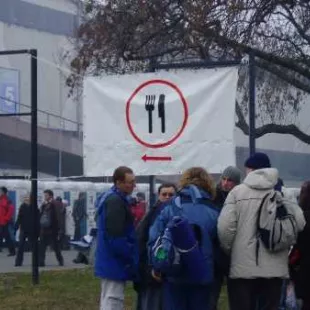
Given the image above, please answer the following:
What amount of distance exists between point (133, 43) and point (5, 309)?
17.8ft

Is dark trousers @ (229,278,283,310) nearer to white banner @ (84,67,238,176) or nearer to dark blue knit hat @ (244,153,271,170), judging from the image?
dark blue knit hat @ (244,153,271,170)

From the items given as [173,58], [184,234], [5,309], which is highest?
[173,58]

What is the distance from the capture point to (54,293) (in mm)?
15398

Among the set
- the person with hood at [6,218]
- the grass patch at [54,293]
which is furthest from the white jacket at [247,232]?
the person with hood at [6,218]

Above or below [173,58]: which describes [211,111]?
below

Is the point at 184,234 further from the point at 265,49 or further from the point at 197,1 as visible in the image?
the point at 265,49

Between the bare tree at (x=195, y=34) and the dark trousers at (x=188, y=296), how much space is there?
227 inches

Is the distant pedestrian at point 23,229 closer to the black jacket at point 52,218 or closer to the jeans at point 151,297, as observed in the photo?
the black jacket at point 52,218

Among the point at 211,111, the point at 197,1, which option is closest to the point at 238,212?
the point at 211,111

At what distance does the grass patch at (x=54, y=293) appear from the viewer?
46.6ft

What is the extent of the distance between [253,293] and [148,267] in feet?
3.90

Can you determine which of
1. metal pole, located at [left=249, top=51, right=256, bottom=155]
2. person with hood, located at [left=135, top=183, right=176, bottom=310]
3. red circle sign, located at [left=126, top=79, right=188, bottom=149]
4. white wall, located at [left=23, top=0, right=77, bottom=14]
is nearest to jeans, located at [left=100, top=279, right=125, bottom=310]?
person with hood, located at [left=135, top=183, right=176, bottom=310]

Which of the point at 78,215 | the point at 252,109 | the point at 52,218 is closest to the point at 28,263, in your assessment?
the point at 52,218

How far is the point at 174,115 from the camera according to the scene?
12.6 meters
